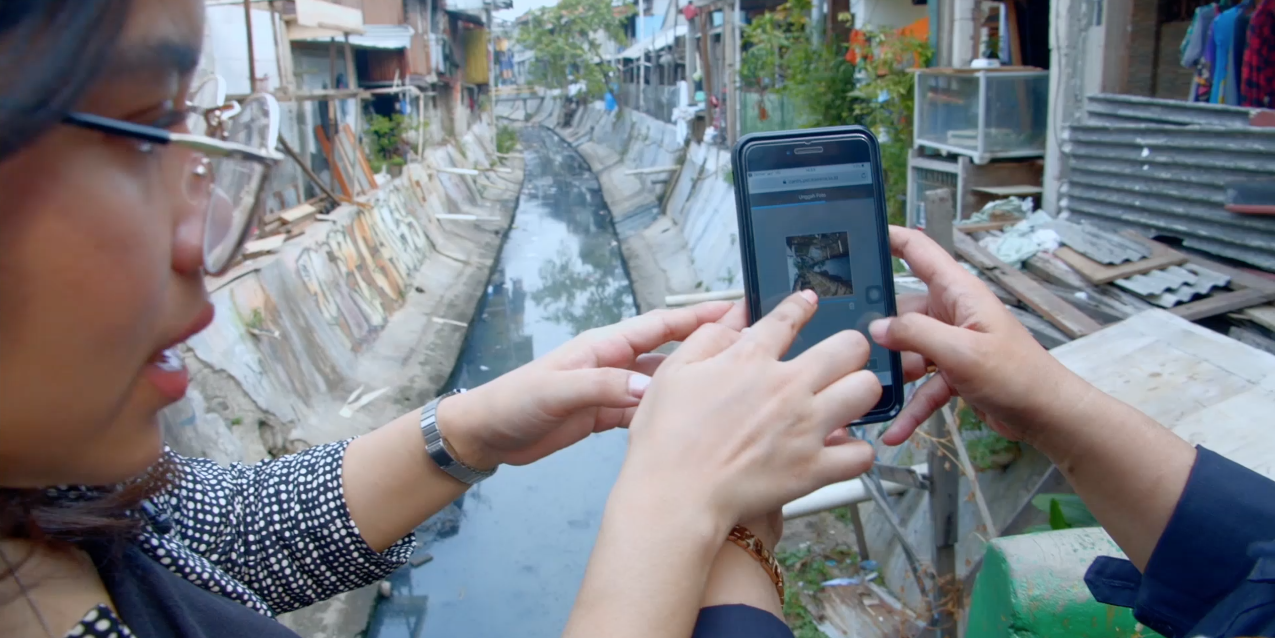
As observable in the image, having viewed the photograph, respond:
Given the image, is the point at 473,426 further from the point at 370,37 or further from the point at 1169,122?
the point at 370,37

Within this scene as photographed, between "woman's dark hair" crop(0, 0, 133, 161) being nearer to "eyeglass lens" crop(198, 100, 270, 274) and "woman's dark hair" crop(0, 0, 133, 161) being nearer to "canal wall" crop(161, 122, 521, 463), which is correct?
"eyeglass lens" crop(198, 100, 270, 274)

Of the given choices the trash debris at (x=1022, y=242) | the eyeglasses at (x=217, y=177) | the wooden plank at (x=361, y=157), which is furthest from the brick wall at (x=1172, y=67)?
the wooden plank at (x=361, y=157)

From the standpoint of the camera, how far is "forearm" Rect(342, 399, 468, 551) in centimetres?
153

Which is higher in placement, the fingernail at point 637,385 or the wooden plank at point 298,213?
the fingernail at point 637,385

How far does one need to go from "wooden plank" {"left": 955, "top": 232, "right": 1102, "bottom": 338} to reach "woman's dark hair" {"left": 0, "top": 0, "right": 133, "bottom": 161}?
4.34m

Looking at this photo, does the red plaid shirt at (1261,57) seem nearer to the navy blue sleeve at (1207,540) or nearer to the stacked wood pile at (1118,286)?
the stacked wood pile at (1118,286)

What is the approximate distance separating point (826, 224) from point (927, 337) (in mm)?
331

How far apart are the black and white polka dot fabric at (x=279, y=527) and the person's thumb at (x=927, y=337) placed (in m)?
0.96

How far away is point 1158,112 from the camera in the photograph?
19.1 ft

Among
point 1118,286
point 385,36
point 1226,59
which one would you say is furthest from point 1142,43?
point 385,36

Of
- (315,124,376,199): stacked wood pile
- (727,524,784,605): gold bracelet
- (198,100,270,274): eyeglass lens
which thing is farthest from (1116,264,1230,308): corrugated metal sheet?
(315,124,376,199): stacked wood pile

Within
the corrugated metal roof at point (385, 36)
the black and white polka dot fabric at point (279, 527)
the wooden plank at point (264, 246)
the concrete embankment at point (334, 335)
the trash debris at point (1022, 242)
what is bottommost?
the concrete embankment at point (334, 335)

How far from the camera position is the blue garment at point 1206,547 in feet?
3.86

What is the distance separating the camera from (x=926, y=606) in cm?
450
